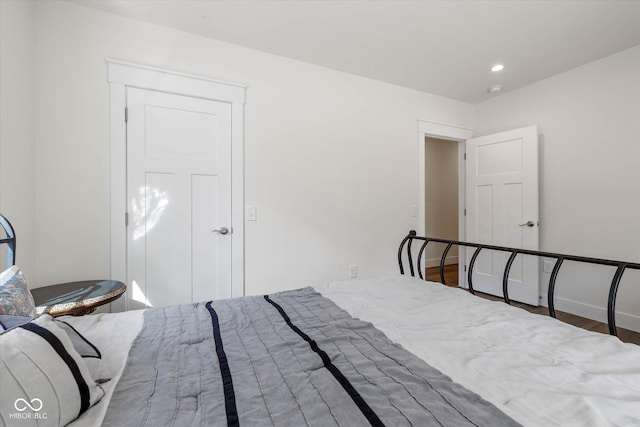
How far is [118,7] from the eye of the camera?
2049 mm

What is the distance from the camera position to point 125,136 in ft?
7.06

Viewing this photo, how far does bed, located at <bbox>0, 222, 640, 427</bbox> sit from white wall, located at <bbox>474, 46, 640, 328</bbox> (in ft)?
7.42

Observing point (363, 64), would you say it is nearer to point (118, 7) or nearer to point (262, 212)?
point (262, 212)

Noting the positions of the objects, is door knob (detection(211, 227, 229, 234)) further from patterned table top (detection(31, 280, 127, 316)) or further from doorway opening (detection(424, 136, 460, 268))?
doorway opening (detection(424, 136, 460, 268))

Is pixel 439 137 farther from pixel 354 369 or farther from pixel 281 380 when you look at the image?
pixel 281 380

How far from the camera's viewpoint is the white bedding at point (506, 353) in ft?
2.29

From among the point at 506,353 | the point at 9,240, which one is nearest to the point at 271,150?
the point at 9,240

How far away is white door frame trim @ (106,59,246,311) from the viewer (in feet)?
6.94

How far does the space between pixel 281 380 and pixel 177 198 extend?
1918mm

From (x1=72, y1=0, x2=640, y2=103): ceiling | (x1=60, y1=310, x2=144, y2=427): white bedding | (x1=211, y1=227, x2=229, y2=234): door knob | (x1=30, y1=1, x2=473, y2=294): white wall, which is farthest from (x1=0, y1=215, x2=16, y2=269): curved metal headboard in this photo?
(x1=72, y1=0, x2=640, y2=103): ceiling

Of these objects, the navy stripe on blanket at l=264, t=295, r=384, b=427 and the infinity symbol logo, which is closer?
the infinity symbol logo

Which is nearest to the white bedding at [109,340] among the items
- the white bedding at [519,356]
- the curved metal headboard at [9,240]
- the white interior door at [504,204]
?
the curved metal headboard at [9,240]

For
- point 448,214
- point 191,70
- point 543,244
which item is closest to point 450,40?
point 191,70

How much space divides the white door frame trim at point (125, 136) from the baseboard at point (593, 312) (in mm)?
3369
